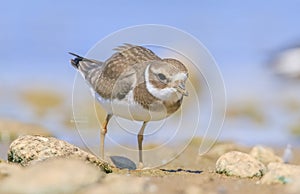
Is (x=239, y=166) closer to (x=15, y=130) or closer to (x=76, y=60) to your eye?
(x=76, y=60)

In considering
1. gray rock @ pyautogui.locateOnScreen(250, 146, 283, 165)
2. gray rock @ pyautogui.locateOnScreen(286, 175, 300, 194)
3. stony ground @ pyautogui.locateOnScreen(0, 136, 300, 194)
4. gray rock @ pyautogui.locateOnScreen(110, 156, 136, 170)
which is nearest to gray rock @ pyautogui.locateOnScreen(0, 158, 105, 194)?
stony ground @ pyautogui.locateOnScreen(0, 136, 300, 194)

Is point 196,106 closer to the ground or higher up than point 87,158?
higher up

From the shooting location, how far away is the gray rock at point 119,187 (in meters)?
4.91

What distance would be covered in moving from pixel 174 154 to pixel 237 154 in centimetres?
281

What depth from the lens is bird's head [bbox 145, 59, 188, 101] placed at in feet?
A: 24.0

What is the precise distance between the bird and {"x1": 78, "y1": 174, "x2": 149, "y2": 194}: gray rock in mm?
2113

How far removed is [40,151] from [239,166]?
7.48 ft

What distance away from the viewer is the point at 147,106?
294 inches

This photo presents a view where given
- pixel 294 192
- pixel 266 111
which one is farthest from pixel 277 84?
pixel 294 192

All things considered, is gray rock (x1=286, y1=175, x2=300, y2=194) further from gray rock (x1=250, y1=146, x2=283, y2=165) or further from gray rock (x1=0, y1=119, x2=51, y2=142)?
gray rock (x1=0, y1=119, x2=51, y2=142)

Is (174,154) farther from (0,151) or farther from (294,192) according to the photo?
(294,192)

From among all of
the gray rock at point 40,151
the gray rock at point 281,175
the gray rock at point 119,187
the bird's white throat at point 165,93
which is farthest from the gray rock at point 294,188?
the gray rock at point 40,151

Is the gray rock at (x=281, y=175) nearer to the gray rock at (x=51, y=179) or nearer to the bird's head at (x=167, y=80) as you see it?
the bird's head at (x=167, y=80)

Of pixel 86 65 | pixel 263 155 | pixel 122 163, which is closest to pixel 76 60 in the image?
pixel 86 65
